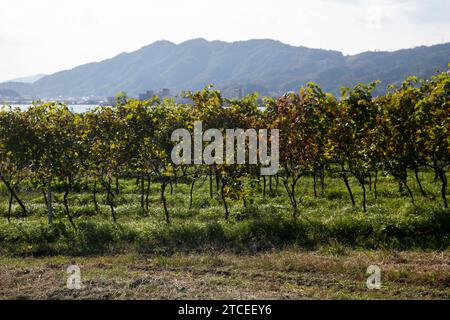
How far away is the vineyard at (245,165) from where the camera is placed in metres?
12.6

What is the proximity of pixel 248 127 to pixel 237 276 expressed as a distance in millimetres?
6342

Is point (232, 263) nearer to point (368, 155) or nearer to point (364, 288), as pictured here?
point (364, 288)

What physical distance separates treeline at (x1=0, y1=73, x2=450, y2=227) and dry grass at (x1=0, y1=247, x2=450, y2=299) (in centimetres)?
399

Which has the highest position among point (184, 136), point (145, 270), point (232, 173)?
point (184, 136)

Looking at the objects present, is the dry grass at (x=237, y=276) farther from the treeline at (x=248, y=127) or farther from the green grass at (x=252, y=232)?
the treeline at (x=248, y=127)

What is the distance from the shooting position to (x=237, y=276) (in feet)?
31.9

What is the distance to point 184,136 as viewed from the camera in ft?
50.3

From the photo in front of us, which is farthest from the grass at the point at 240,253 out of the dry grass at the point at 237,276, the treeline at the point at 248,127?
the treeline at the point at 248,127

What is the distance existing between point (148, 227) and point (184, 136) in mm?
3645

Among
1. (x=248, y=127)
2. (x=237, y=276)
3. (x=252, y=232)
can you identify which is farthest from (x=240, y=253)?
(x=248, y=127)

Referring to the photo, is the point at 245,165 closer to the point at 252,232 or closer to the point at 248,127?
the point at 248,127

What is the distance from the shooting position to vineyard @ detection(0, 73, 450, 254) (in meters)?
12.6
